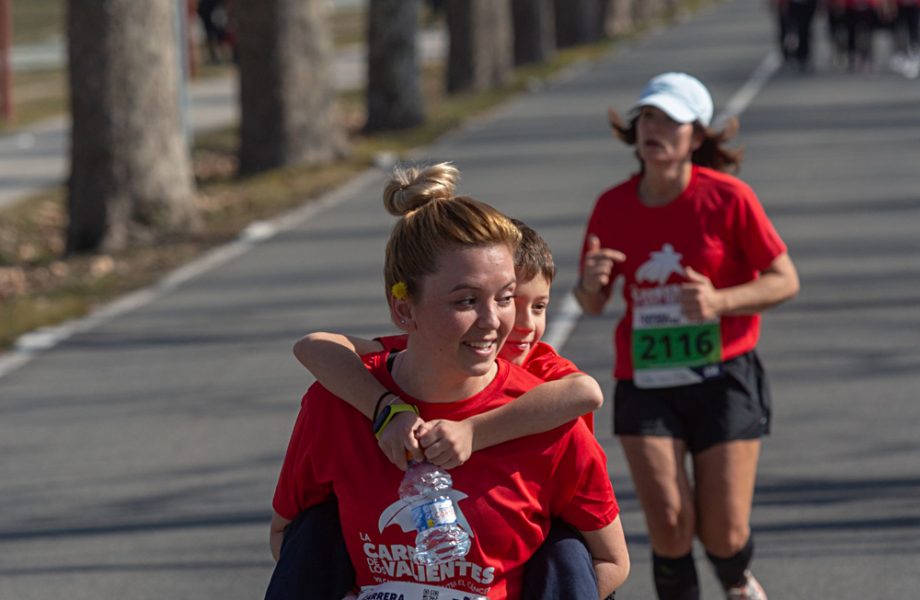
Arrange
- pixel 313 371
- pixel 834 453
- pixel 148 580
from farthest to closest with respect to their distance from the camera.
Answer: pixel 834 453, pixel 148 580, pixel 313 371

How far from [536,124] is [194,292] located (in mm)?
11514

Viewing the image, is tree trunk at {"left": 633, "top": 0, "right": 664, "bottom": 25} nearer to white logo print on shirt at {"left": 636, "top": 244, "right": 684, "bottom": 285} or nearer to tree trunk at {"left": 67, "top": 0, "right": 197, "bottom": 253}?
tree trunk at {"left": 67, "top": 0, "right": 197, "bottom": 253}

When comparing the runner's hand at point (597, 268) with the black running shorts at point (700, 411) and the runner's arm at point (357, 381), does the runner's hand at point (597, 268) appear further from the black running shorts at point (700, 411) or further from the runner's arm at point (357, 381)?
the runner's arm at point (357, 381)

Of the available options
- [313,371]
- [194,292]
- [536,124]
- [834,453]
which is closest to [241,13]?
[536,124]

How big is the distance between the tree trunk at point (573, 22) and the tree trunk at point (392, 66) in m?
17.4

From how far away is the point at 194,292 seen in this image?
1353 cm

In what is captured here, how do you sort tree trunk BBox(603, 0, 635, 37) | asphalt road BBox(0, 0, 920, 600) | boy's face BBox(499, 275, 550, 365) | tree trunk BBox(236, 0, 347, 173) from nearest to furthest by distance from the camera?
1. boy's face BBox(499, 275, 550, 365)
2. asphalt road BBox(0, 0, 920, 600)
3. tree trunk BBox(236, 0, 347, 173)
4. tree trunk BBox(603, 0, 635, 37)

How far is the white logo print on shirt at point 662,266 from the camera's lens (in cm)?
564

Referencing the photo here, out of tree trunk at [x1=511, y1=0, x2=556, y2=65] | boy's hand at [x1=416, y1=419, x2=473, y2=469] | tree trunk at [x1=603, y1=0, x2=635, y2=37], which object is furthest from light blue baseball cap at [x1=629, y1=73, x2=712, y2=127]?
tree trunk at [x1=603, y1=0, x2=635, y2=37]

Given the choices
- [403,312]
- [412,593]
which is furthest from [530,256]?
[412,593]

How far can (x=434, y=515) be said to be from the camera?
11.4 feet

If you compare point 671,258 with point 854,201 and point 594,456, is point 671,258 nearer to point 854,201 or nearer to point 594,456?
point 594,456

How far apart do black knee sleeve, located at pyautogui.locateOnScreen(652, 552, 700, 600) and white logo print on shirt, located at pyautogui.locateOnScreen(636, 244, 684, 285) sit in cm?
89

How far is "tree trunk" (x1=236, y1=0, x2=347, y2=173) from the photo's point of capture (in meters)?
20.0
